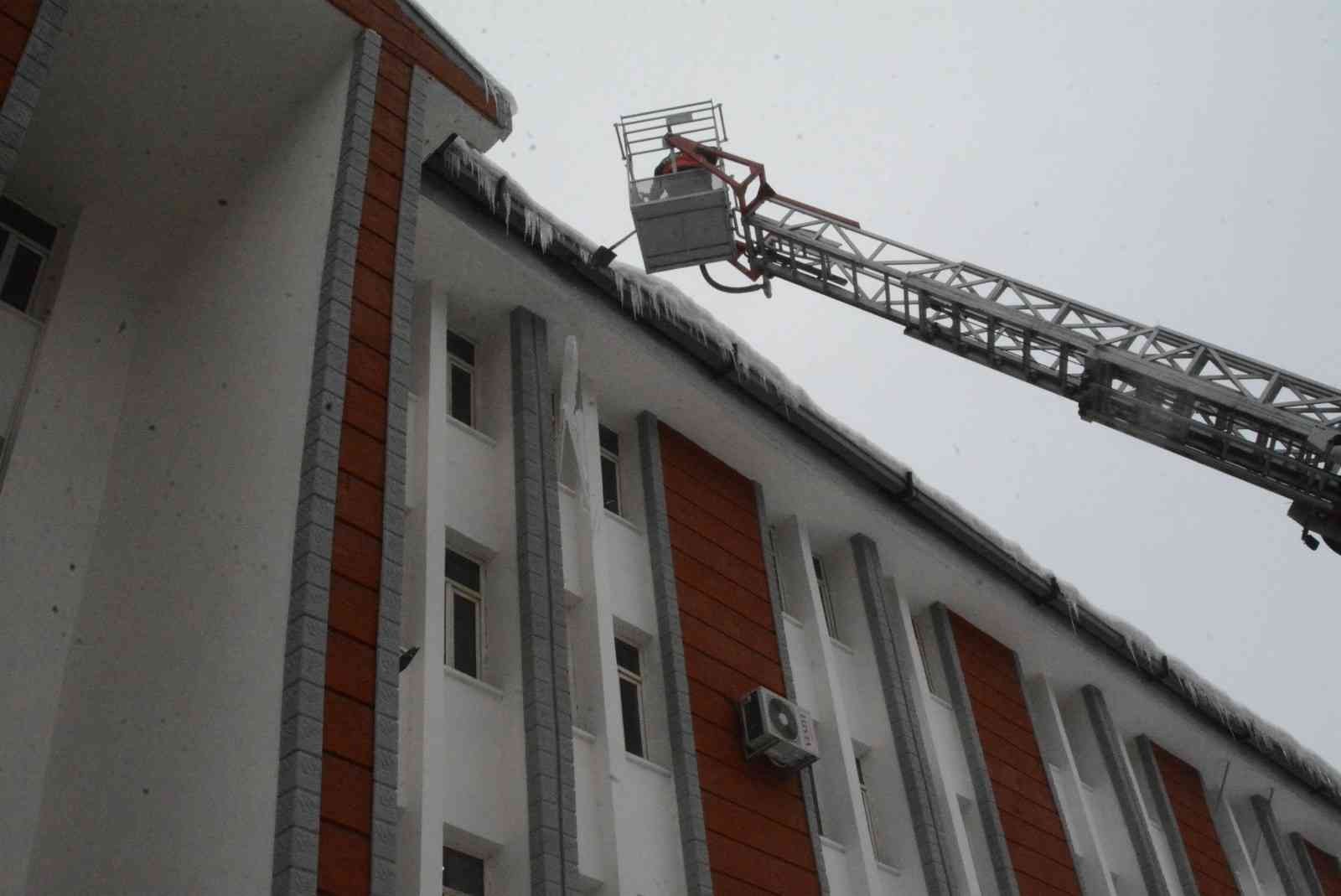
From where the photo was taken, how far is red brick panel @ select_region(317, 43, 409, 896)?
25.3 feet

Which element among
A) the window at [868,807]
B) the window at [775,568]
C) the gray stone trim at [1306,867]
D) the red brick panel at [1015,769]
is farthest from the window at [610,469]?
the gray stone trim at [1306,867]

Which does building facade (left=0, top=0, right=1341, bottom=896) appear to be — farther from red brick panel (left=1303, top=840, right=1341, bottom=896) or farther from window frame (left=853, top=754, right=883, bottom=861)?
red brick panel (left=1303, top=840, right=1341, bottom=896)

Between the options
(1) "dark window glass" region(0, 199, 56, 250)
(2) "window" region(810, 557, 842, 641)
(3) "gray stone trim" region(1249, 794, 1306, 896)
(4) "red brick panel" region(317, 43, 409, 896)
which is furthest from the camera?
(3) "gray stone trim" region(1249, 794, 1306, 896)

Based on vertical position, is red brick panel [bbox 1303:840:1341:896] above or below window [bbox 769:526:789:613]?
below

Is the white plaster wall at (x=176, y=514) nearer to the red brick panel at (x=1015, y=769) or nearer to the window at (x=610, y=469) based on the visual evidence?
the window at (x=610, y=469)

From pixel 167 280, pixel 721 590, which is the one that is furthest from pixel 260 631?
pixel 721 590

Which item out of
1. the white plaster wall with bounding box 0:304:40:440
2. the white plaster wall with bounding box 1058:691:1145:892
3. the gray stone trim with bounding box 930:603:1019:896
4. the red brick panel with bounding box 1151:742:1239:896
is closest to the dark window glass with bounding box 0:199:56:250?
the white plaster wall with bounding box 0:304:40:440

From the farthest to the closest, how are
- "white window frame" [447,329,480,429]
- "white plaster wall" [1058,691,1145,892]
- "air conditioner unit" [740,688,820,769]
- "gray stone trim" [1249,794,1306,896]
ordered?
"gray stone trim" [1249,794,1306,896]
"white plaster wall" [1058,691,1145,892]
"white window frame" [447,329,480,429]
"air conditioner unit" [740,688,820,769]

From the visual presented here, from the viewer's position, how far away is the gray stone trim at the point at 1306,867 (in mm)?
22219

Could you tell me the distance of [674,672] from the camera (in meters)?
13.2

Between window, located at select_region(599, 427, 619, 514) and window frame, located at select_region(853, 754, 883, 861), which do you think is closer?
window, located at select_region(599, 427, 619, 514)

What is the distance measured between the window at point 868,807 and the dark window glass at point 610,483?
Answer: 12.7 feet

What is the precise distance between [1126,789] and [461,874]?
1165cm

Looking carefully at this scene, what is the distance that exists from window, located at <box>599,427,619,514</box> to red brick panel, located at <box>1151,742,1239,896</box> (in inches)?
396
